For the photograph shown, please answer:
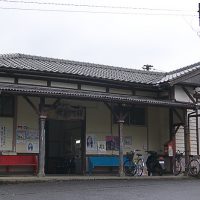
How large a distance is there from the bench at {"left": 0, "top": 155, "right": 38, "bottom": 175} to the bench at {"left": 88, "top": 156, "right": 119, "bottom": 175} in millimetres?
2547

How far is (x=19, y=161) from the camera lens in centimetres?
1808

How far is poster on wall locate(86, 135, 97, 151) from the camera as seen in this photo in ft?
66.8

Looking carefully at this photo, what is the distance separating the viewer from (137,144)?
21766 millimetres

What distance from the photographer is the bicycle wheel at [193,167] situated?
801 inches

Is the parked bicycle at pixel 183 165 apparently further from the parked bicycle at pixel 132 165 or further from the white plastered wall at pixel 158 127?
the parked bicycle at pixel 132 165

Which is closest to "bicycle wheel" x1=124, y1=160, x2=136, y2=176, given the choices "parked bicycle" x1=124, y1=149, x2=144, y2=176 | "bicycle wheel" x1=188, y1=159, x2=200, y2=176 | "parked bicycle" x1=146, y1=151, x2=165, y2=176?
"parked bicycle" x1=124, y1=149, x2=144, y2=176

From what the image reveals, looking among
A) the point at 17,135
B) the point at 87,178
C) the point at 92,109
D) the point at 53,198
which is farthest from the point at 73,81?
the point at 53,198

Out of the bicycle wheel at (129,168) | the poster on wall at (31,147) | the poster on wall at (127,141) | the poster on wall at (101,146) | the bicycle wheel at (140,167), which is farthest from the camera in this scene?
the poster on wall at (127,141)

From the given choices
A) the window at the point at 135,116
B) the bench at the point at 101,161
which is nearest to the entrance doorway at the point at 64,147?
the bench at the point at 101,161

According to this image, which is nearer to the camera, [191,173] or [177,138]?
[191,173]

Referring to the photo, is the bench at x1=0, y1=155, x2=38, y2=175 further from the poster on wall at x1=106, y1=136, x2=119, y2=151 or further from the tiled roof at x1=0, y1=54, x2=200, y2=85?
the poster on wall at x1=106, y1=136, x2=119, y2=151

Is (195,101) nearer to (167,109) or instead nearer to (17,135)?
(167,109)

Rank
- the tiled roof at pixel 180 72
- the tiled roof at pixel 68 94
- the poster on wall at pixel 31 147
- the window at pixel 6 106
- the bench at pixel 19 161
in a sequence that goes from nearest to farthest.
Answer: the tiled roof at pixel 68 94 < the bench at pixel 19 161 < the window at pixel 6 106 < the poster on wall at pixel 31 147 < the tiled roof at pixel 180 72

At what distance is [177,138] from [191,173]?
2.73m
